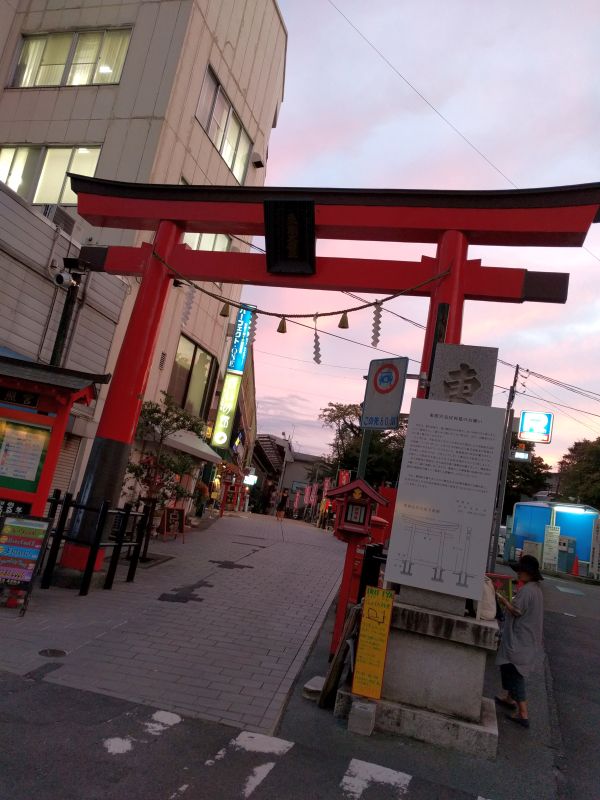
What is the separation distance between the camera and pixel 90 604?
783cm

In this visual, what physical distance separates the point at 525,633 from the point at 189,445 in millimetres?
12576

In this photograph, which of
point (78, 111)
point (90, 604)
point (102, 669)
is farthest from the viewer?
point (78, 111)

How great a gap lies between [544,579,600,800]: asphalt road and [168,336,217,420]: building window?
12341mm

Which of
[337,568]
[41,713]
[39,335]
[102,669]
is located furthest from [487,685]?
[39,335]

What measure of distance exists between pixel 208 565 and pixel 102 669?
7043 mm

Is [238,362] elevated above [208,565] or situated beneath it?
elevated above

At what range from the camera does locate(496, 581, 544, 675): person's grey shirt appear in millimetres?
5781

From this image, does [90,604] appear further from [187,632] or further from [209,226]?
[209,226]

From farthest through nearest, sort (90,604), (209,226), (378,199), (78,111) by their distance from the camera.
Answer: (78,111)
(209,226)
(378,199)
(90,604)

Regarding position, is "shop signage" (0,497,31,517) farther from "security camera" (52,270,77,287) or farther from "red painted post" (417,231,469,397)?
"red painted post" (417,231,469,397)

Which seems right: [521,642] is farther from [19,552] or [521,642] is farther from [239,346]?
[239,346]

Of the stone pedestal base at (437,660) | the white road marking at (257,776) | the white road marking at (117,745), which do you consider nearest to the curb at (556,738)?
the stone pedestal base at (437,660)

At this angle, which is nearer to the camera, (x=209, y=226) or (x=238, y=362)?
(x=209, y=226)

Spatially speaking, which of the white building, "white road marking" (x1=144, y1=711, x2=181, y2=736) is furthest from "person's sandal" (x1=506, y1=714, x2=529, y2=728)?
the white building
